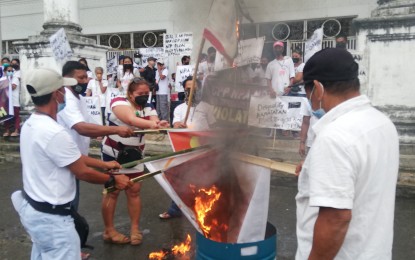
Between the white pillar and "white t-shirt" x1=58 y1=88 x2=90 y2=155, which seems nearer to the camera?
"white t-shirt" x1=58 y1=88 x2=90 y2=155

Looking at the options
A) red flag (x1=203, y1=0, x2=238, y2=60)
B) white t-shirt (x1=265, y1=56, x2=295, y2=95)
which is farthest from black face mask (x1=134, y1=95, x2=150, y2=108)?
white t-shirt (x1=265, y1=56, x2=295, y2=95)

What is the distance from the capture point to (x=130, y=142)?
4.30 m

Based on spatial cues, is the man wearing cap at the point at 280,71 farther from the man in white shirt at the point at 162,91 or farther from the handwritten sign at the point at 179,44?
the man in white shirt at the point at 162,91

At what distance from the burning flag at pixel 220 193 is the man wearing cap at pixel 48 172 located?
0.63 metres

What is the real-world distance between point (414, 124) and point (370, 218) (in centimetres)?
575

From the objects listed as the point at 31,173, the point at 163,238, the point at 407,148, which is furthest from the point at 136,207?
the point at 407,148

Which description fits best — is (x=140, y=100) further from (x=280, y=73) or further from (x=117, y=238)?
(x=280, y=73)

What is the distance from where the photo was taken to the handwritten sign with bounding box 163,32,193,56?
9.91 metres

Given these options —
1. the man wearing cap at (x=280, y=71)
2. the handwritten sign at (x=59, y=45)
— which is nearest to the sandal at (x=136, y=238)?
the man wearing cap at (x=280, y=71)

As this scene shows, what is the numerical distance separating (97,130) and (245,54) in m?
1.60

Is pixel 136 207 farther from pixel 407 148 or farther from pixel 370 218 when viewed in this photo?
pixel 407 148

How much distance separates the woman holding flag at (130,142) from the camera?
4168 mm

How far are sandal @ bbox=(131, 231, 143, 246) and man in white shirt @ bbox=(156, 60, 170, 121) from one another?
624 cm

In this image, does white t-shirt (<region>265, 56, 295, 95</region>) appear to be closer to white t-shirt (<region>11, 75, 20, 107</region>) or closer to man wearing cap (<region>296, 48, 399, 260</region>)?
man wearing cap (<region>296, 48, 399, 260</region>)
